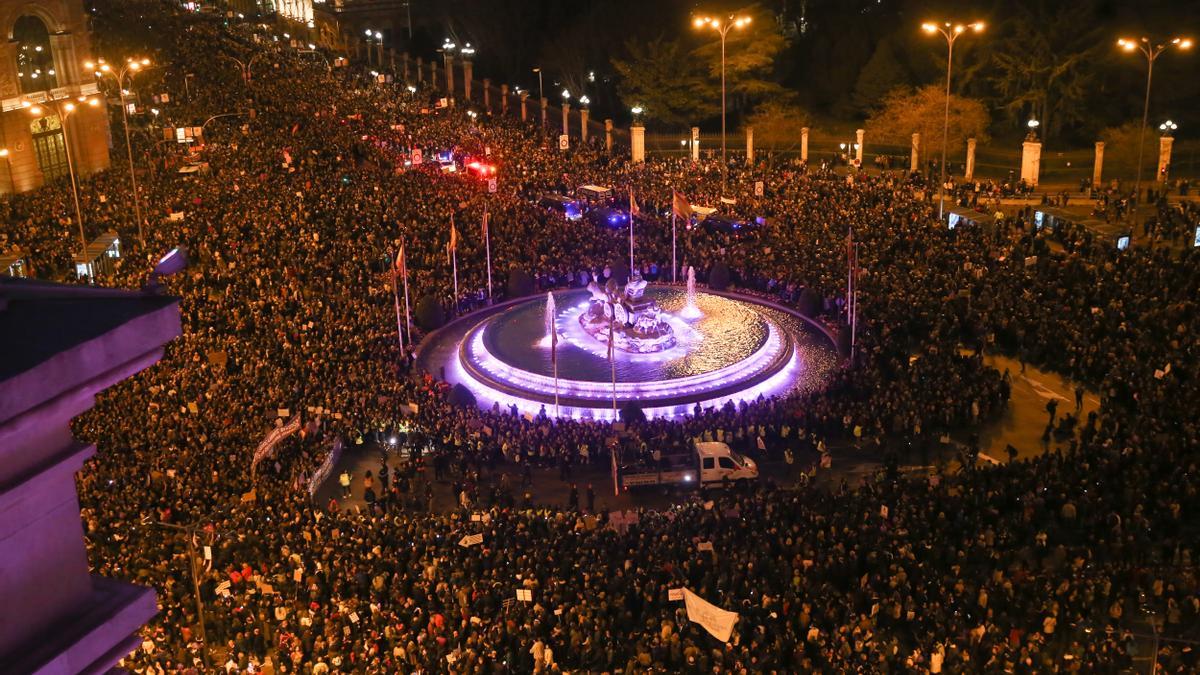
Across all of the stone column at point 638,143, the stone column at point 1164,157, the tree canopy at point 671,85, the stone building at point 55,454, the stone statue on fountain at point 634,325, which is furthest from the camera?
the tree canopy at point 671,85

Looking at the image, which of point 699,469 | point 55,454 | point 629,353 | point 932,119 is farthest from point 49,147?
point 55,454

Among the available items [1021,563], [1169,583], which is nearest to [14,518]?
[1021,563]

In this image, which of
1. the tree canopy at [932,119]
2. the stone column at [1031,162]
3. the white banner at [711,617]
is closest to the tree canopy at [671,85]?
the tree canopy at [932,119]

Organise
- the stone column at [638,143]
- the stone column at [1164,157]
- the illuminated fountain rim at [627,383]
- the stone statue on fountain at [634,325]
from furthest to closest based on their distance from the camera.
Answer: the stone column at [638,143] < the stone column at [1164,157] < the stone statue on fountain at [634,325] < the illuminated fountain rim at [627,383]

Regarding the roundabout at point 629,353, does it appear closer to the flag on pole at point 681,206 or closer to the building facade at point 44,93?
the flag on pole at point 681,206

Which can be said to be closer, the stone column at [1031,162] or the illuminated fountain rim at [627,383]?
the illuminated fountain rim at [627,383]

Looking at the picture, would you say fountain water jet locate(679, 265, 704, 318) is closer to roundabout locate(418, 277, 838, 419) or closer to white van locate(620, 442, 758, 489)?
roundabout locate(418, 277, 838, 419)
